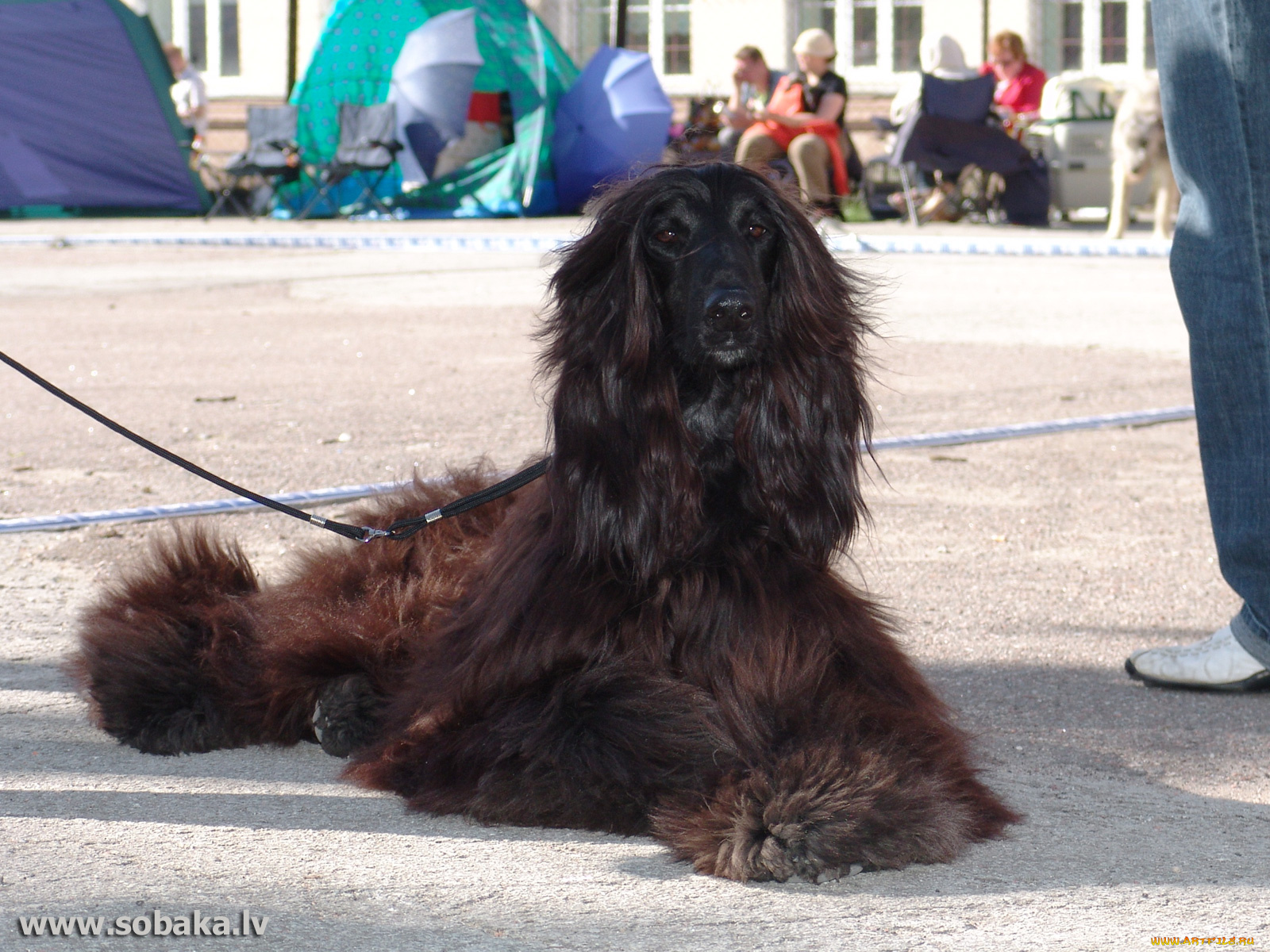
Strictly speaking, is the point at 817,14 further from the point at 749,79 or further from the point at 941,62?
the point at 941,62

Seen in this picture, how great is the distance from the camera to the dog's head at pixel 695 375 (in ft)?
8.25

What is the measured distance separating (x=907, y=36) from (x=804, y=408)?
75.0ft

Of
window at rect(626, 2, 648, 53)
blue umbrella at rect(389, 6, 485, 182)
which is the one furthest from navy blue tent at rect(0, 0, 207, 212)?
window at rect(626, 2, 648, 53)

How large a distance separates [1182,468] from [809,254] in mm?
3443

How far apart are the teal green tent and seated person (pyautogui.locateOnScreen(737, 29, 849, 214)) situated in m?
3.96

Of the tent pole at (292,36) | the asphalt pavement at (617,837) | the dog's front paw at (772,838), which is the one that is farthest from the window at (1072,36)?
the dog's front paw at (772,838)

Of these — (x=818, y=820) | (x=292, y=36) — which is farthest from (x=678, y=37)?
(x=818, y=820)

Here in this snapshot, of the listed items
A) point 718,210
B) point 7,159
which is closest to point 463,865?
point 718,210

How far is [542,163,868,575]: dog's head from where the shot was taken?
252cm

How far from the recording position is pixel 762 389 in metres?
2.56

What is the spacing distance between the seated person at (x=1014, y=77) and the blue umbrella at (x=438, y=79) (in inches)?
226

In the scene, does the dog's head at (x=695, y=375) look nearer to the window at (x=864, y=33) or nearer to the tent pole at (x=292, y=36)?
the tent pole at (x=292, y=36)

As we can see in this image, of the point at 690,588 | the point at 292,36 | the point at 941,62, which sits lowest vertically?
the point at 690,588

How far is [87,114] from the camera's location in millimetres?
19578
